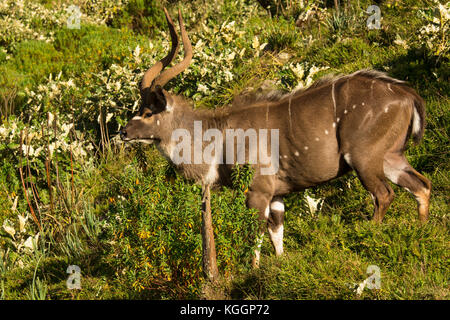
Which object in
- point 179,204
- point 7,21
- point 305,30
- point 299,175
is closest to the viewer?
point 179,204

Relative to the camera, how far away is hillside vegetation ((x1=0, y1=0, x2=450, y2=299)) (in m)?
4.48

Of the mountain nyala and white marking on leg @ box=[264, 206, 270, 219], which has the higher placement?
the mountain nyala

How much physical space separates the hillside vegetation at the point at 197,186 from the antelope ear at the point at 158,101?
63 cm

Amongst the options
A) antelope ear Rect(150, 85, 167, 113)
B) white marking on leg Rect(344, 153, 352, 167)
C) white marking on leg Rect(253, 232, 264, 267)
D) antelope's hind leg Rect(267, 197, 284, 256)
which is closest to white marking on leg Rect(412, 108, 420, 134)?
white marking on leg Rect(344, 153, 352, 167)

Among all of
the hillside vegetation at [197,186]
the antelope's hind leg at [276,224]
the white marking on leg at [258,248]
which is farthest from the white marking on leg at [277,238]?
the white marking on leg at [258,248]

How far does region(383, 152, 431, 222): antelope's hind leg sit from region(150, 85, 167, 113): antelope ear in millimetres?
2239

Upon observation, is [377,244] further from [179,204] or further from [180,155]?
[180,155]

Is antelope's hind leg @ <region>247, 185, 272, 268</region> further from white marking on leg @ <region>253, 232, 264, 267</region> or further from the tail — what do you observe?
the tail

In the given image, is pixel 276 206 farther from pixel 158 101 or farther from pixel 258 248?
pixel 158 101

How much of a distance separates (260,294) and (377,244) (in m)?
1.13

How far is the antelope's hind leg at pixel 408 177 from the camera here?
501 cm
